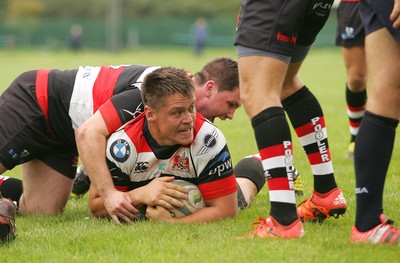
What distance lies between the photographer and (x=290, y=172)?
4.22 meters

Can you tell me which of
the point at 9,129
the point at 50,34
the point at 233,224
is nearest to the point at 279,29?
the point at 233,224

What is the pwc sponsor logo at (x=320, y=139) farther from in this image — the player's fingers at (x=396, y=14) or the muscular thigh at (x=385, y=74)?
the player's fingers at (x=396, y=14)

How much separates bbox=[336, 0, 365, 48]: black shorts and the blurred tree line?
65.7m

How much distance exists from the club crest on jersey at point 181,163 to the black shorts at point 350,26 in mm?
3732

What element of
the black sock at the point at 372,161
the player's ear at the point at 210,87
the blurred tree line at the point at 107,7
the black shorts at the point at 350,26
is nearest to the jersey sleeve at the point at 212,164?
the player's ear at the point at 210,87

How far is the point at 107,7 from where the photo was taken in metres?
78.9

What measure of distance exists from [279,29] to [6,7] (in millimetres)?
78107

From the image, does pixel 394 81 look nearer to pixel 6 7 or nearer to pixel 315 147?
pixel 315 147

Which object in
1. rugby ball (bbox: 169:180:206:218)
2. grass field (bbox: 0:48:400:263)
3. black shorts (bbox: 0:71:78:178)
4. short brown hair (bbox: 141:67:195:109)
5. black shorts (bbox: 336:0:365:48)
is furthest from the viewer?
black shorts (bbox: 336:0:365:48)

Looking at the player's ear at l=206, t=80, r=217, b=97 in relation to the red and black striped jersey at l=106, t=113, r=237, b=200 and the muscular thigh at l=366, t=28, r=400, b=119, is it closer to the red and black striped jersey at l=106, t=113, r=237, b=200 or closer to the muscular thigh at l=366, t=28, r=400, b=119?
the red and black striped jersey at l=106, t=113, r=237, b=200

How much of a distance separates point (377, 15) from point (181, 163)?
1.72 meters

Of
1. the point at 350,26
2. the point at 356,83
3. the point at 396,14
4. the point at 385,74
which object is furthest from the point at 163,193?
the point at 350,26

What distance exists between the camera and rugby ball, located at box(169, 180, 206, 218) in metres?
5.00

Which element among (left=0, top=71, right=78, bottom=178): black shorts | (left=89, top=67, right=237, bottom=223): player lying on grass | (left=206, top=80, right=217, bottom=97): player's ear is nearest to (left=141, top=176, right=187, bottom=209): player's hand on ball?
(left=89, top=67, right=237, bottom=223): player lying on grass
